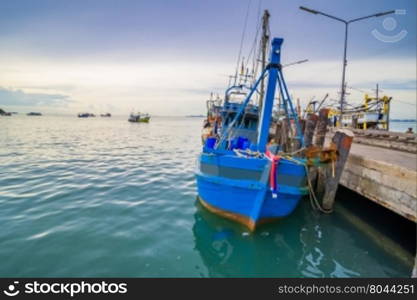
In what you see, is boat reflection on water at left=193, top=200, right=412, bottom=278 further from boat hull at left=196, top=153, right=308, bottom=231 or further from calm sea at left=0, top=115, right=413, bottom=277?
boat hull at left=196, top=153, right=308, bottom=231

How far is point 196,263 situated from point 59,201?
18.1ft

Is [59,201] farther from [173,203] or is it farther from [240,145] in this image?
[240,145]

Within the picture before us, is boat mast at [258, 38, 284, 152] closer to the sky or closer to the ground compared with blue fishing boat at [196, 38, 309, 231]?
closer to the sky

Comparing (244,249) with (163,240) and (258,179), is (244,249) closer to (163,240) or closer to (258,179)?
(258,179)

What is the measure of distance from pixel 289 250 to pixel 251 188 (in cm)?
179

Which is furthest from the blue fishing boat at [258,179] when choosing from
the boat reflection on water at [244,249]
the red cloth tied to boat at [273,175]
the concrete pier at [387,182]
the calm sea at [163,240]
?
the concrete pier at [387,182]

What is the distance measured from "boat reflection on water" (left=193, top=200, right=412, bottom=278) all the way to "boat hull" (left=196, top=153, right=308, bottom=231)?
452 millimetres

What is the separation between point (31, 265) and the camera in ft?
13.2

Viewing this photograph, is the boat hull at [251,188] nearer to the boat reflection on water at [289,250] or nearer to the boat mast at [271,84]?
the boat reflection on water at [289,250]

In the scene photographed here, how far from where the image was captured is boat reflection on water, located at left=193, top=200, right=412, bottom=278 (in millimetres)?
4324

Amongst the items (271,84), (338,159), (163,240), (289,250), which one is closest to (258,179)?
(289,250)

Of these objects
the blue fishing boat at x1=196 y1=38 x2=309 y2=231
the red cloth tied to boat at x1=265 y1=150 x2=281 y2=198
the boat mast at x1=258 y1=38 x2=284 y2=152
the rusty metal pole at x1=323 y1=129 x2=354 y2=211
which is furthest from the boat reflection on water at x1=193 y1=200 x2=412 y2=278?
the boat mast at x1=258 y1=38 x2=284 y2=152

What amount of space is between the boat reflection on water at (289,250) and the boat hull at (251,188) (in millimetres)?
452

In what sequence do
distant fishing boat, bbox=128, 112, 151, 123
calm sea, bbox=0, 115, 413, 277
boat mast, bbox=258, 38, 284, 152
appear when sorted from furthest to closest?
distant fishing boat, bbox=128, 112, 151, 123, boat mast, bbox=258, 38, 284, 152, calm sea, bbox=0, 115, 413, 277
